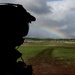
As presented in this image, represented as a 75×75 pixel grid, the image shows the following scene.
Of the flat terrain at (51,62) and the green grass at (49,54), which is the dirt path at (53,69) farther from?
the green grass at (49,54)

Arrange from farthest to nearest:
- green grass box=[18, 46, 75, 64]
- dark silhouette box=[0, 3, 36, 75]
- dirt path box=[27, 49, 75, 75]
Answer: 1. green grass box=[18, 46, 75, 64]
2. dirt path box=[27, 49, 75, 75]
3. dark silhouette box=[0, 3, 36, 75]

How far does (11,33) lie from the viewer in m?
12.0

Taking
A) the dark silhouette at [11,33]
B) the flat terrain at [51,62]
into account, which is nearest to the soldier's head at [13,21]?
the dark silhouette at [11,33]

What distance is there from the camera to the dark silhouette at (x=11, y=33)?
A: 38.3 ft

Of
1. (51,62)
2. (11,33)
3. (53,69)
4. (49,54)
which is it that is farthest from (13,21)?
(49,54)

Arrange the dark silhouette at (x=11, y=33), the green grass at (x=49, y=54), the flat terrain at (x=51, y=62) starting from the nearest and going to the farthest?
the dark silhouette at (x=11, y=33)
the flat terrain at (x=51, y=62)
the green grass at (x=49, y=54)

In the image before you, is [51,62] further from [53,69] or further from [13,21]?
[13,21]

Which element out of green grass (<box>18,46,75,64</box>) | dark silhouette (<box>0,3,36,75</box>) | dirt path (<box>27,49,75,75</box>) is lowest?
green grass (<box>18,46,75,64</box>)

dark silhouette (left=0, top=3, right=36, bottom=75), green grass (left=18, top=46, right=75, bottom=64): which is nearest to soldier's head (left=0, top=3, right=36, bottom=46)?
dark silhouette (left=0, top=3, right=36, bottom=75)

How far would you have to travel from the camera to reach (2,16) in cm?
1159

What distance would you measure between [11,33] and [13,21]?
0.50 meters

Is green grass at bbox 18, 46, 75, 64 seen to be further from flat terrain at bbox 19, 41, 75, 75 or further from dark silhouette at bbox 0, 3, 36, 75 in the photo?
dark silhouette at bbox 0, 3, 36, 75

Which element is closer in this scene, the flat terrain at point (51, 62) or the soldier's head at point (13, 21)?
the soldier's head at point (13, 21)

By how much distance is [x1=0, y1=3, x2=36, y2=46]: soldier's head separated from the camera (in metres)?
11.7
